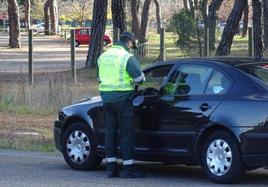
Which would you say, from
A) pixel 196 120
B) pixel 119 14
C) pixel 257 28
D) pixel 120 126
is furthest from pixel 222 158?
pixel 119 14

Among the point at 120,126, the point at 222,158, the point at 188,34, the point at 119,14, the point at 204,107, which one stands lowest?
the point at 222,158

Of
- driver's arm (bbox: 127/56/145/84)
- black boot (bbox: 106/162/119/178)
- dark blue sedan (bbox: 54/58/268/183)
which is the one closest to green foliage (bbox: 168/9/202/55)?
dark blue sedan (bbox: 54/58/268/183)

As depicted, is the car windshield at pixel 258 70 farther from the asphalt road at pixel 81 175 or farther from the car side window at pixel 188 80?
the asphalt road at pixel 81 175

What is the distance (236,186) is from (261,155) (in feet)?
1.74

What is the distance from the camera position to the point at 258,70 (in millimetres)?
9133

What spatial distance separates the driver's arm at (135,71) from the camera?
31.3 feet

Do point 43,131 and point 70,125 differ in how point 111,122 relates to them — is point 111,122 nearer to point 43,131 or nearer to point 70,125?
point 70,125

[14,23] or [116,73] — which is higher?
[14,23]

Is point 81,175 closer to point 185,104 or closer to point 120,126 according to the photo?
point 120,126

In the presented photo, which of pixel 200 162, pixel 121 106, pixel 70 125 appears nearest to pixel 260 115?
pixel 200 162

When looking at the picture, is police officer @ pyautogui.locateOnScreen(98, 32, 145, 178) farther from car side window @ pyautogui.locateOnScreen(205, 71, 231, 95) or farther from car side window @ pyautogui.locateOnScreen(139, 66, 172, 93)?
car side window @ pyautogui.locateOnScreen(205, 71, 231, 95)

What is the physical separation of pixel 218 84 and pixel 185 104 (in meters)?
0.51

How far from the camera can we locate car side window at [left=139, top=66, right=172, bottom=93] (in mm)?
9989

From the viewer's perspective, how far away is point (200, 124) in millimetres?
9031
